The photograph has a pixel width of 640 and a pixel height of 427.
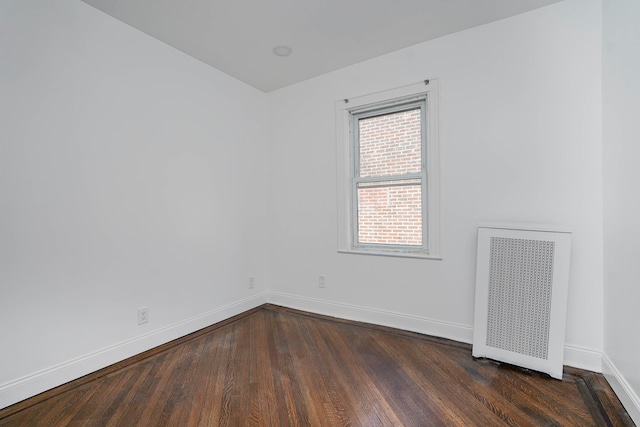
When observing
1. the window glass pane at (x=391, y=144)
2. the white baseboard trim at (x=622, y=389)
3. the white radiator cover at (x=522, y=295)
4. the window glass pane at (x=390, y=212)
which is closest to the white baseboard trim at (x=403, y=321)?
the white baseboard trim at (x=622, y=389)

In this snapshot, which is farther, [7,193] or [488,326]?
[488,326]

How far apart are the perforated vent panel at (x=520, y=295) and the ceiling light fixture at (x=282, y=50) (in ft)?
7.80

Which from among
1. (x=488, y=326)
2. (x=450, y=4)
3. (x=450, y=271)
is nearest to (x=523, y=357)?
(x=488, y=326)

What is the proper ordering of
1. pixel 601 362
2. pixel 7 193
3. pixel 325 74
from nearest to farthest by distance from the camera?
pixel 7 193
pixel 601 362
pixel 325 74

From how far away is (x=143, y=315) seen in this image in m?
2.51

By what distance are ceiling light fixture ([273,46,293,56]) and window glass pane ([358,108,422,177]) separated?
971 millimetres

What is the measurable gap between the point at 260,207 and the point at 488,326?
2.60m

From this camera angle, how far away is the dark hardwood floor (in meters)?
1.68

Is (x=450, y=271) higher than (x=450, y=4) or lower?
lower

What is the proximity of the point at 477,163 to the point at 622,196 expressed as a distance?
0.92 metres

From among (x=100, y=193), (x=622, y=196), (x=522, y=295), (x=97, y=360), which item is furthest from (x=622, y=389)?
(x=100, y=193)

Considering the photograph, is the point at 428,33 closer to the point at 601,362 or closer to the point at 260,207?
the point at 260,207

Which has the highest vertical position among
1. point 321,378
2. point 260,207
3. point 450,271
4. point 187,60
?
point 187,60

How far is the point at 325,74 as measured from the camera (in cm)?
330
